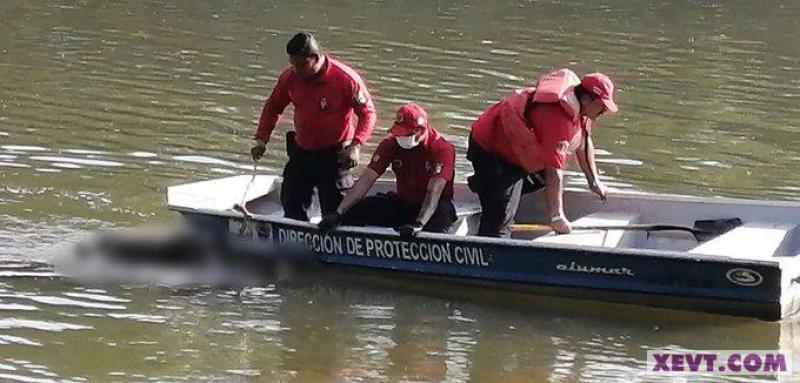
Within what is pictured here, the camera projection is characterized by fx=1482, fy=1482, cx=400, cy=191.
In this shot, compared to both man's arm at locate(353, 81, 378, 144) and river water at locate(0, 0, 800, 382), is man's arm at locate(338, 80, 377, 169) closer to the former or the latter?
man's arm at locate(353, 81, 378, 144)

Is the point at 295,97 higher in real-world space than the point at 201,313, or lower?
higher

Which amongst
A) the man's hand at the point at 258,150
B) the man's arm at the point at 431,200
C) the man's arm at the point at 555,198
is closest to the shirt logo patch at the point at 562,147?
the man's arm at the point at 555,198

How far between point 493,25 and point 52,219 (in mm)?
14978

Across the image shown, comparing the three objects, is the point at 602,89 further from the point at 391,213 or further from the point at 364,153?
the point at 364,153

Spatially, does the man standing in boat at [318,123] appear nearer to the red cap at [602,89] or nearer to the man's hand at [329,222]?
the man's hand at [329,222]

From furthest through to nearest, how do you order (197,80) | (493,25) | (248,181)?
(493,25) → (197,80) → (248,181)

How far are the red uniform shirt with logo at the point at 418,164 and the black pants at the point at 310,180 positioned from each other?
466mm

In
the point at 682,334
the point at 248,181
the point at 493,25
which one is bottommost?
the point at 682,334

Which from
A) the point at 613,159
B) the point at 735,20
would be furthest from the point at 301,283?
the point at 735,20

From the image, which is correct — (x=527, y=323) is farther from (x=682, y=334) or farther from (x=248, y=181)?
(x=248, y=181)

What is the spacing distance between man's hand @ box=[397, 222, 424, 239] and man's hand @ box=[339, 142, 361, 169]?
0.85 m

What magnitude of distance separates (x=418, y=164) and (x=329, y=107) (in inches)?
30.9

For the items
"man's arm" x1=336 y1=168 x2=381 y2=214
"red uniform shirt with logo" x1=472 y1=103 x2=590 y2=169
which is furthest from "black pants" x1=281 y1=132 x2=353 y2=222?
"red uniform shirt with logo" x1=472 y1=103 x2=590 y2=169

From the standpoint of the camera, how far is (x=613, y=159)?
48.4ft
